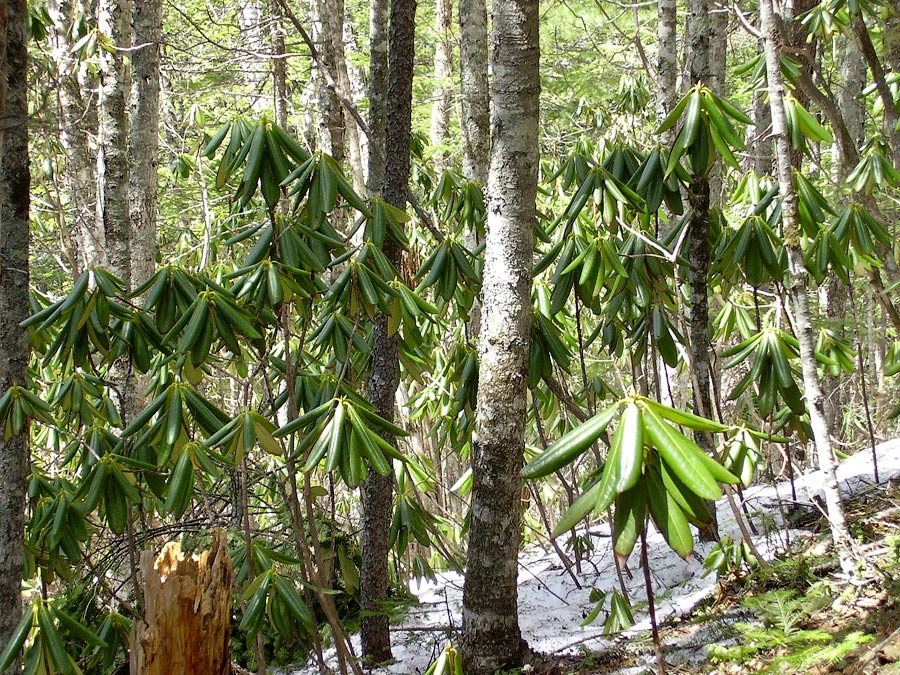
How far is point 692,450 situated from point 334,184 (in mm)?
1819

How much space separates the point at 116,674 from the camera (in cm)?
343

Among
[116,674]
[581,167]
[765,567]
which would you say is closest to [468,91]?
[581,167]

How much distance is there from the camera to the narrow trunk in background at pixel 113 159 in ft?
16.1

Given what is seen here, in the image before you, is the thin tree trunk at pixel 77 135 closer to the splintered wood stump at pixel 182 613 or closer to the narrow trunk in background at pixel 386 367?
the narrow trunk in background at pixel 386 367

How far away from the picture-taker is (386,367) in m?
3.35

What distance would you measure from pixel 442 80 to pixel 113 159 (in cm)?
412

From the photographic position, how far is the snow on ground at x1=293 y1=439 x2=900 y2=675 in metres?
3.53

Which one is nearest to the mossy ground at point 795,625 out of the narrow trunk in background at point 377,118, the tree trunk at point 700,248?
the tree trunk at point 700,248

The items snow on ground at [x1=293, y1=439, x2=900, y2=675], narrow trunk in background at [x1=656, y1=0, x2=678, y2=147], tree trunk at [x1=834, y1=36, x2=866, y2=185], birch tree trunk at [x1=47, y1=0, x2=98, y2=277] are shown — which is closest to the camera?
snow on ground at [x1=293, y1=439, x2=900, y2=675]

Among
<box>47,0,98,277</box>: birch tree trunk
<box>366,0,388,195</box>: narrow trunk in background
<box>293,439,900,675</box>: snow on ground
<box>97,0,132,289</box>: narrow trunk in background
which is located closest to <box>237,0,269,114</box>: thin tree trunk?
<box>97,0,132,289</box>: narrow trunk in background

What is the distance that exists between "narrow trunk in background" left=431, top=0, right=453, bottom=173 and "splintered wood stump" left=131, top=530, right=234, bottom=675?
245 inches

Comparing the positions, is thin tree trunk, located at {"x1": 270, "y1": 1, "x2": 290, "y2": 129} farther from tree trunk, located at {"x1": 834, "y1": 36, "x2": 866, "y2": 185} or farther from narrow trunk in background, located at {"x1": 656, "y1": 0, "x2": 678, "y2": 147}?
tree trunk, located at {"x1": 834, "y1": 36, "x2": 866, "y2": 185}

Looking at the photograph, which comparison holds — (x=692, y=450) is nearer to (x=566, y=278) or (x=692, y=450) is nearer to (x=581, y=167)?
(x=566, y=278)

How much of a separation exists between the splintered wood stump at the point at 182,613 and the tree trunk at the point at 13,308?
0.96 m
